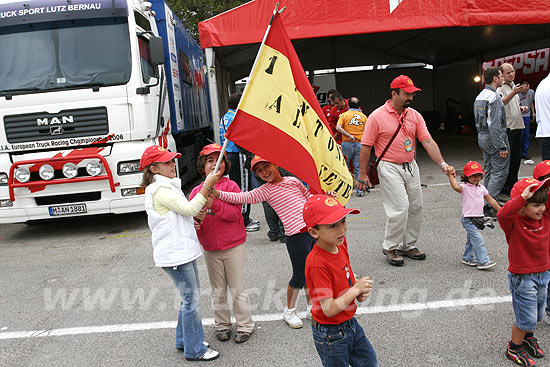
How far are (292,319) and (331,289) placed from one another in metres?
1.58

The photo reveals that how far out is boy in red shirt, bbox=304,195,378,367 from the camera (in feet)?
7.70

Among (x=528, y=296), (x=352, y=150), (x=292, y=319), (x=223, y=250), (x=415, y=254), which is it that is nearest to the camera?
(x=528, y=296)

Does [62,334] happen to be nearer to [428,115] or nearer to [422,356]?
[422,356]

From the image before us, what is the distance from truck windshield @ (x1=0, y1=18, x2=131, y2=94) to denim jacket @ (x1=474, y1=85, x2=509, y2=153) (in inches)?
198

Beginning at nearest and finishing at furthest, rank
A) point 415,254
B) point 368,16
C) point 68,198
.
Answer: point 415,254
point 68,198
point 368,16

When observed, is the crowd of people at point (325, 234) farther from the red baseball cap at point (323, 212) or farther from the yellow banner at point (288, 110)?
the yellow banner at point (288, 110)

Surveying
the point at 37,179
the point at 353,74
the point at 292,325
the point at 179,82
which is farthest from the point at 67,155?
the point at 353,74

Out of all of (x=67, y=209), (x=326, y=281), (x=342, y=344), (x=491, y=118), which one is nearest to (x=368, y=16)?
(x=491, y=118)

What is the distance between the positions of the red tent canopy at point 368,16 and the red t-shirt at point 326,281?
785 cm

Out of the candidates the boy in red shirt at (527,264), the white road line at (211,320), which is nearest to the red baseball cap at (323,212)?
the boy in red shirt at (527,264)

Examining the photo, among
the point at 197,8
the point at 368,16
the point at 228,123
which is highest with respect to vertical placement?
the point at 197,8

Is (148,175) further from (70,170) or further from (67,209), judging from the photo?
(67,209)

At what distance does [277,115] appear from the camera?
3.03 meters

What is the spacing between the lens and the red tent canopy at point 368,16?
378 inches
